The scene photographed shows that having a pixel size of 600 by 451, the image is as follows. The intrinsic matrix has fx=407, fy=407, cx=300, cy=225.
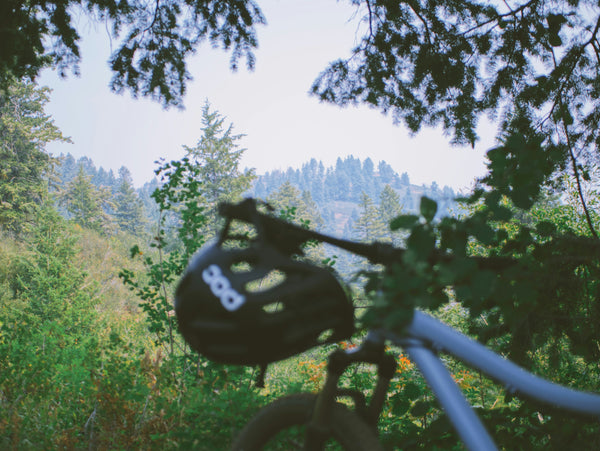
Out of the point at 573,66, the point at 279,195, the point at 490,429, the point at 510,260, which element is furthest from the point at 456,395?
the point at 279,195

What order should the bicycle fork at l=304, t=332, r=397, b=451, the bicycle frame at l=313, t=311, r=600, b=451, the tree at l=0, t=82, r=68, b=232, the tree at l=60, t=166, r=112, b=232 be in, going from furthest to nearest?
the tree at l=60, t=166, r=112, b=232 < the tree at l=0, t=82, r=68, b=232 < the bicycle fork at l=304, t=332, r=397, b=451 < the bicycle frame at l=313, t=311, r=600, b=451

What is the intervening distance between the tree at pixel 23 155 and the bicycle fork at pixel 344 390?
29.2 metres

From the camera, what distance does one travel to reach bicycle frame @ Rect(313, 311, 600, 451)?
0.80 meters

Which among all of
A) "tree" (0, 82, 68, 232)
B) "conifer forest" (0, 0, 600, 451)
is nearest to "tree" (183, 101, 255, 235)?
"tree" (0, 82, 68, 232)

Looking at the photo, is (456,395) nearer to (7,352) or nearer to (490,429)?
(490,429)

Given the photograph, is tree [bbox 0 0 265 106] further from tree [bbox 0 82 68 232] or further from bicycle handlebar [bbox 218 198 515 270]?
tree [bbox 0 82 68 232]

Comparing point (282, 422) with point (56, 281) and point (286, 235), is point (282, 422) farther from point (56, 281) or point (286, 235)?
point (56, 281)

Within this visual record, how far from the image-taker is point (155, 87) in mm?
4223

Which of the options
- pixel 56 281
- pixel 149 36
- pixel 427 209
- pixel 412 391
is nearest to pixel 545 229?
pixel 412 391

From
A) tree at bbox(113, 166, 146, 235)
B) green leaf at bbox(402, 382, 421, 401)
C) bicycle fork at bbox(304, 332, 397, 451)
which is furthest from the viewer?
tree at bbox(113, 166, 146, 235)

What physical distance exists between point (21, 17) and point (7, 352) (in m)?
5.05

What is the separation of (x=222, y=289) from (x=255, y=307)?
0.09 metres

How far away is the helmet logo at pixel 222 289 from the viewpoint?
2.78 ft

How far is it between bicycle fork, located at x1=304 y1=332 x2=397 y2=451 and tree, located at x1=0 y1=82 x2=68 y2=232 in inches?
1148
